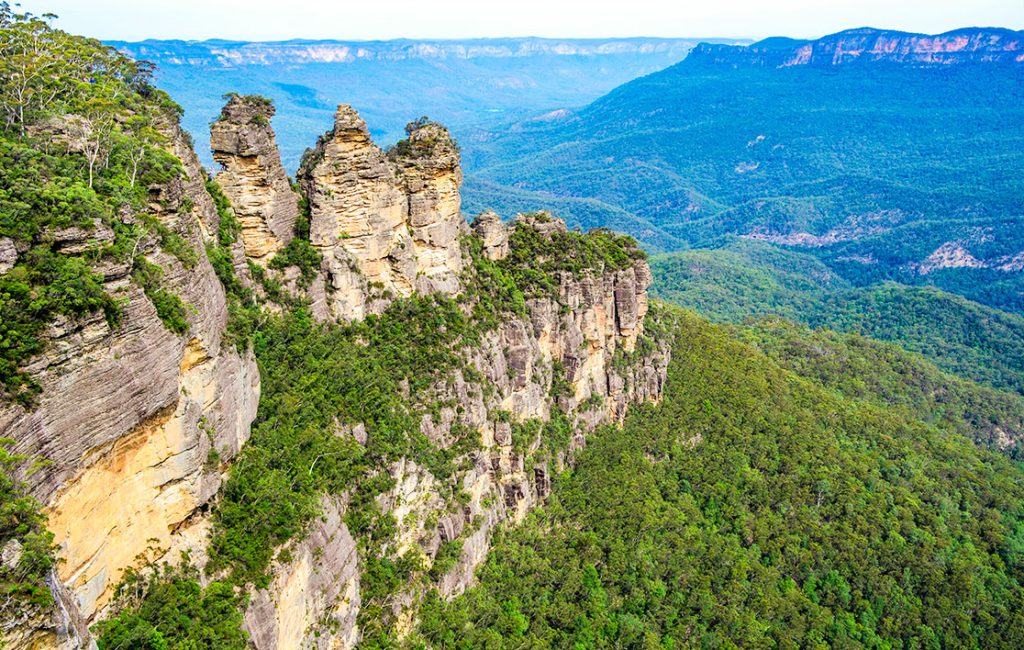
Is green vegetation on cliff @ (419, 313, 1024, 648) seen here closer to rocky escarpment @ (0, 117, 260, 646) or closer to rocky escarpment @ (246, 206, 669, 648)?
rocky escarpment @ (246, 206, 669, 648)

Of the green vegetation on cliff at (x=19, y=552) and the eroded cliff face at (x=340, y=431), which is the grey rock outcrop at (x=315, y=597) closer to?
the eroded cliff face at (x=340, y=431)

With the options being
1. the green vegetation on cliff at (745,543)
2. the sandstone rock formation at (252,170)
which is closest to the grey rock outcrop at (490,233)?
the green vegetation on cliff at (745,543)

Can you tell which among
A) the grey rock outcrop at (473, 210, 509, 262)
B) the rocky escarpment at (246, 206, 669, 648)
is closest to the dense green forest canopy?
the rocky escarpment at (246, 206, 669, 648)

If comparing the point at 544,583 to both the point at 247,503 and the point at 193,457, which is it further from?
the point at 193,457

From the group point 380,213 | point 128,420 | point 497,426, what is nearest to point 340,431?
point 497,426

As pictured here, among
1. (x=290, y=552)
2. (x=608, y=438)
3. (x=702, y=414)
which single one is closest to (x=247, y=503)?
(x=290, y=552)
